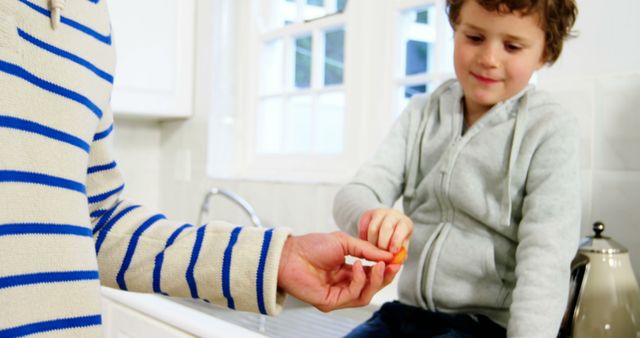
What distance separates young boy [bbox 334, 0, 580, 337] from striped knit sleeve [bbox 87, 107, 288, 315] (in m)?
0.27

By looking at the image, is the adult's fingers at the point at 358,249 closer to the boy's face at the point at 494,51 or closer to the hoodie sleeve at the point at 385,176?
the hoodie sleeve at the point at 385,176

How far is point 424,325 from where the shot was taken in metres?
1.05

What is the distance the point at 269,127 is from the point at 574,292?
1.73m

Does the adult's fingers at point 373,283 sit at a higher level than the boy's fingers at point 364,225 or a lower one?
lower

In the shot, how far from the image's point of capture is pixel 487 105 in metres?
1.13

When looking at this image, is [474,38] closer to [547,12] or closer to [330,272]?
[547,12]

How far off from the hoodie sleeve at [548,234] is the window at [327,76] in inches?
34.6

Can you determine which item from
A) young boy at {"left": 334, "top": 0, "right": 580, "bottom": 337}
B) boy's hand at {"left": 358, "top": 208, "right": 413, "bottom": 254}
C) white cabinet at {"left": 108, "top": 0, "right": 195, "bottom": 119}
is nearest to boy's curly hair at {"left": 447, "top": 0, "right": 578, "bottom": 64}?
young boy at {"left": 334, "top": 0, "right": 580, "bottom": 337}

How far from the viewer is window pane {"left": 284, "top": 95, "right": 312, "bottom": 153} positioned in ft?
8.18

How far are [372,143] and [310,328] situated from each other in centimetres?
72

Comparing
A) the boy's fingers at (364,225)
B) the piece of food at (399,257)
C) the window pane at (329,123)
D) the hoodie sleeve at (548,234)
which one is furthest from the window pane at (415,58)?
the piece of food at (399,257)

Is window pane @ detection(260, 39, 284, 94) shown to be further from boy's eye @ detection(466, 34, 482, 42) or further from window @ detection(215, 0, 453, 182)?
boy's eye @ detection(466, 34, 482, 42)

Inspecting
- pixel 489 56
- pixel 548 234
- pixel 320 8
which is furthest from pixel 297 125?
pixel 548 234

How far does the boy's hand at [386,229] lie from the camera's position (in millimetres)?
857
